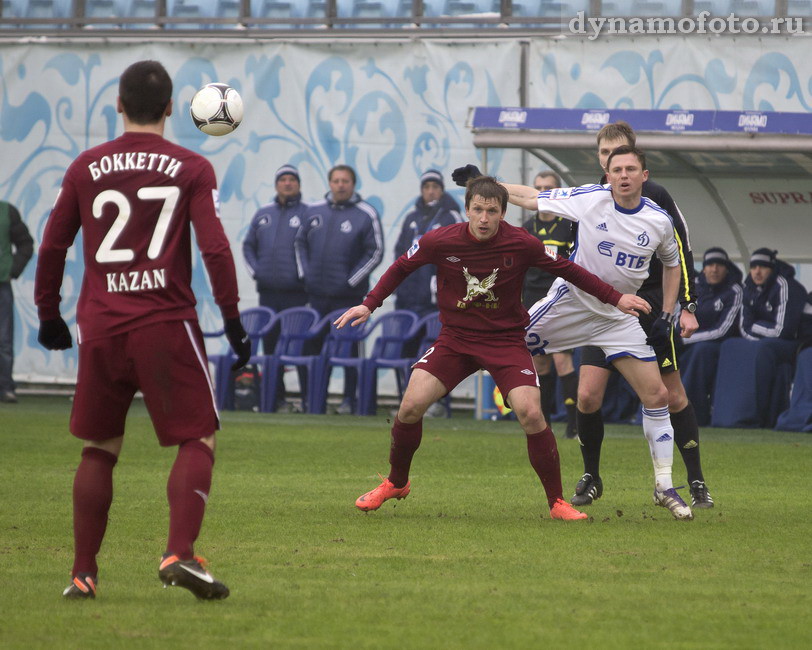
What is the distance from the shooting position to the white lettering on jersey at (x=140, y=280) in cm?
534

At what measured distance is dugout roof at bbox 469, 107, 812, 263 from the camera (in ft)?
48.1

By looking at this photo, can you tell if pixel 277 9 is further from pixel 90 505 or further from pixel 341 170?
pixel 90 505

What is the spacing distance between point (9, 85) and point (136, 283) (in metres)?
15.2

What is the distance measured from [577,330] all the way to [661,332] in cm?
48

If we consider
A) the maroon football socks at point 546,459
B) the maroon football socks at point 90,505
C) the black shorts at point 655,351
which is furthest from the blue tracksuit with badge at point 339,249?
the maroon football socks at point 90,505

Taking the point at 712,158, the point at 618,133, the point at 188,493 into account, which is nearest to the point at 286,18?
the point at 712,158

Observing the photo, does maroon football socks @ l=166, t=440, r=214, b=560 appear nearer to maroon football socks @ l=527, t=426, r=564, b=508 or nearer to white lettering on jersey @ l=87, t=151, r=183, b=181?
white lettering on jersey @ l=87, t=151, r=183, b=181

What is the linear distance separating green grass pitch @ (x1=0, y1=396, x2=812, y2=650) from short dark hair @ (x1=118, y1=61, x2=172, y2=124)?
1824mm

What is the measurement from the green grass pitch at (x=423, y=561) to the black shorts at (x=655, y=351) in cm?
85

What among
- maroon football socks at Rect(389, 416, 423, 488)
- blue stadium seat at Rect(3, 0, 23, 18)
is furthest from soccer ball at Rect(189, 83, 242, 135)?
blue stadium seat at Rect(3, 0, 23, 18)

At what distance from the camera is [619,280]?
8.36 m

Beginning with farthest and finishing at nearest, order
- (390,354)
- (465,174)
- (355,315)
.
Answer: (390,354), (465,174), (355,315)

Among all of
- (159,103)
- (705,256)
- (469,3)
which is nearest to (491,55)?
(469,3)

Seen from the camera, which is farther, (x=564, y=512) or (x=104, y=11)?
(x=104, y=11)
